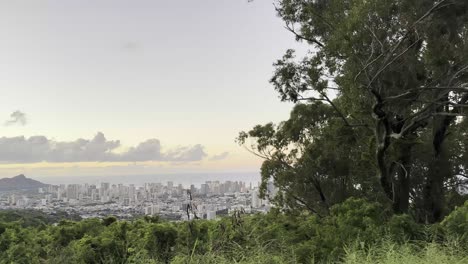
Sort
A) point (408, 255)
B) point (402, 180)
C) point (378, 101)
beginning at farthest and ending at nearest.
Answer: point (402, 180) → point (378, 101) → point (408, 255)

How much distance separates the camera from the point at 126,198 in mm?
15812

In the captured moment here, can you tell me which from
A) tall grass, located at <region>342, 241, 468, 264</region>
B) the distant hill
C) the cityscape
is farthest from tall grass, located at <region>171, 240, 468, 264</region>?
the distant hill

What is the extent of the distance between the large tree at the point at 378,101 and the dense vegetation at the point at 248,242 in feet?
11.5

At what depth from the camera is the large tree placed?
10.5 meters

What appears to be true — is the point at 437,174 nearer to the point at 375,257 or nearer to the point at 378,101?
the point at 378,101

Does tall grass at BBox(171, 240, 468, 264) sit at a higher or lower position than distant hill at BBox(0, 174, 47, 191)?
lower

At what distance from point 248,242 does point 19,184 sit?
18189 millimetres

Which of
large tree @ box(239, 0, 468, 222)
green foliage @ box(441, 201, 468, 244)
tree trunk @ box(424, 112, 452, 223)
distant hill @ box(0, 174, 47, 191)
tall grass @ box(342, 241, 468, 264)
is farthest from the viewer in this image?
distant hill @ box(0, 174, 47, 191)

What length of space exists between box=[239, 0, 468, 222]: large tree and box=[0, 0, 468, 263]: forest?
0.03m

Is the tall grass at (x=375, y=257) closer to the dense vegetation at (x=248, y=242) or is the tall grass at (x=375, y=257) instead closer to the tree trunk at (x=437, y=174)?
the dense vegetation at (x=248, y=242)

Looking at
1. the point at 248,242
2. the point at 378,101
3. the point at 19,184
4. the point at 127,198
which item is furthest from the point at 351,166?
the point at 19,184

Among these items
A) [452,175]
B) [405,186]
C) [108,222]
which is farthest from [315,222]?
[452,175]

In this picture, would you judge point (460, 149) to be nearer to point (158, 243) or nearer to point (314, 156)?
point (314, 156)

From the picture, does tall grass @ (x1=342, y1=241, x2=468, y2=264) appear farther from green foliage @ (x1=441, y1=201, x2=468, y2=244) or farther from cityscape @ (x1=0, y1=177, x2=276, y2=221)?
cityscape @ (x1=0, y1=177, x2=276, y2=221)
